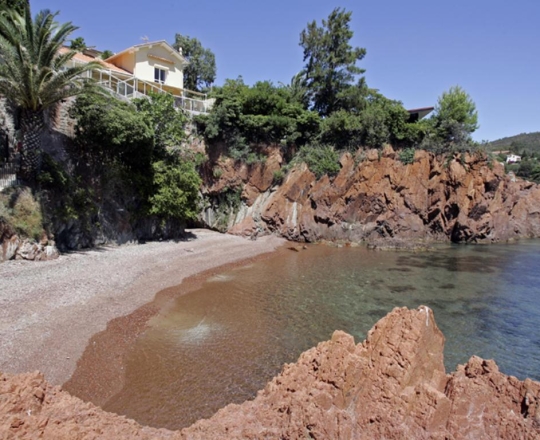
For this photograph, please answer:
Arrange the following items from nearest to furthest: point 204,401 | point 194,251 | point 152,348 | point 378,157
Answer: point 204,401 → point 152,348 → point 194,251 → point 378,157

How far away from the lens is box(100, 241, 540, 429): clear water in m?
11.1

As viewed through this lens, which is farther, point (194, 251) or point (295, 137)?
point (295, 137)

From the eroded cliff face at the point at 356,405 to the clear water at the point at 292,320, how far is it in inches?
138

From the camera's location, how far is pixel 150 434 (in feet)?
22.2

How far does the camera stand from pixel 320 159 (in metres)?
40.0

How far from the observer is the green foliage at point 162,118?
28.7 m

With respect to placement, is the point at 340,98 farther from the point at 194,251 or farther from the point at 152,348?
the point at 152,348

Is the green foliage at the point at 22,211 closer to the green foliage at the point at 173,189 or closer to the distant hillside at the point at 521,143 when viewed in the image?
the green foliage at the point at 173,189

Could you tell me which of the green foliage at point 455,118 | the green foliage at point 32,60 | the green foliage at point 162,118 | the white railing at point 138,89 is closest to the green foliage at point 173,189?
the green foliage at point 162,118

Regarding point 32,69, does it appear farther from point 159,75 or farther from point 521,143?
point 521,143

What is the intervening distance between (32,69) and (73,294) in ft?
38.2

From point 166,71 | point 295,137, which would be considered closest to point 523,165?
point 295,137

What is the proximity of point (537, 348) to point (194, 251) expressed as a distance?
21.1 m

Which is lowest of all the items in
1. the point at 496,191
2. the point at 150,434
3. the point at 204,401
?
the point at 204,401
